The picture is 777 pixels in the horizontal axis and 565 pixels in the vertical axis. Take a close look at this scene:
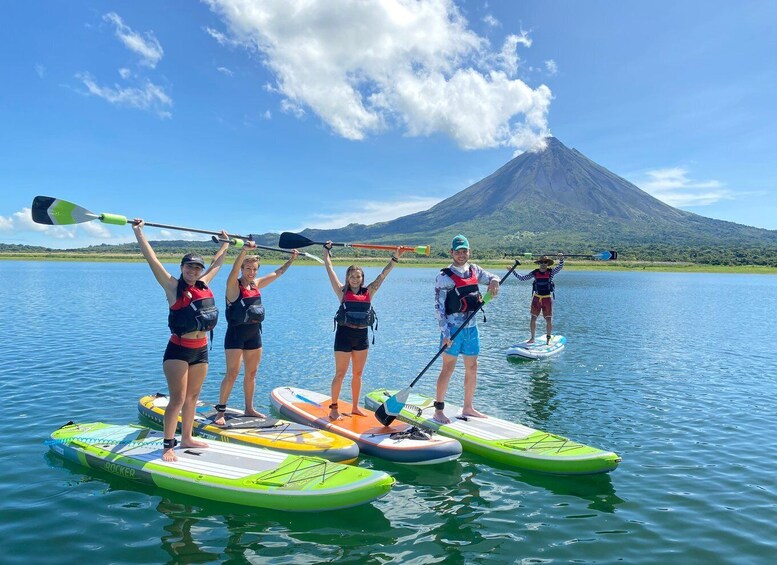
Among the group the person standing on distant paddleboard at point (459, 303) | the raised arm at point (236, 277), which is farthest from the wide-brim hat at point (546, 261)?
the raised arm at point (236, 277)

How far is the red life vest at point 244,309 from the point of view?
358 inches

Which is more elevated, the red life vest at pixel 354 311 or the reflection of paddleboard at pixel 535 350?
the red life vest at pixel 354 311

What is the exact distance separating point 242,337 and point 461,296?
13.8 feet

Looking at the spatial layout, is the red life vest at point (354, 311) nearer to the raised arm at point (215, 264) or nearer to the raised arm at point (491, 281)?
the raised arm at point (491, 281)

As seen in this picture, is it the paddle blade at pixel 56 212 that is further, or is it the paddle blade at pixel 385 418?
the paddle blade at pixel 385 418

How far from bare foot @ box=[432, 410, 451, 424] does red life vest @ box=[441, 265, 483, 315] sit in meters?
2.03

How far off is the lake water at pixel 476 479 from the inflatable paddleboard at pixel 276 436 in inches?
29.9

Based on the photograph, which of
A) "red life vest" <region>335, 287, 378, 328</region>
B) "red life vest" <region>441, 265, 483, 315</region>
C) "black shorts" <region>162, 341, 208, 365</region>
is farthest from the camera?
"red life vest" <region>335, 287, 378, 328</region>

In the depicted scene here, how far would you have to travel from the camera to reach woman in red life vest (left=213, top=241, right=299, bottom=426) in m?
9.08

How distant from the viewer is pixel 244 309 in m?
9.14

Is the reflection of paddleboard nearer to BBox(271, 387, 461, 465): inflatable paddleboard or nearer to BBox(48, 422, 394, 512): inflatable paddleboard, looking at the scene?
BBox(271, 387, 461, 465): inflatable paddleboard

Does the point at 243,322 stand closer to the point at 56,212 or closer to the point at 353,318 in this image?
the point at 353,318

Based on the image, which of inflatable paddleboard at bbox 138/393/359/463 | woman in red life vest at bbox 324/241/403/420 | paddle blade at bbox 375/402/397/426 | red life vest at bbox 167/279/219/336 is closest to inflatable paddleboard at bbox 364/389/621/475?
paddle blade at bbox 375/402/397/426

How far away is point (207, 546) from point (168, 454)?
78.1 inches
